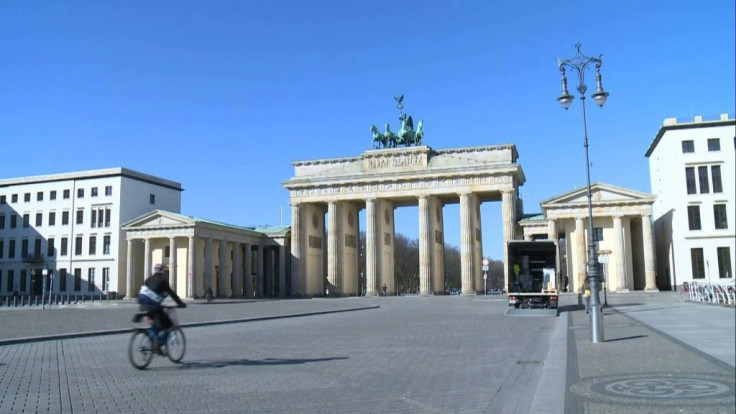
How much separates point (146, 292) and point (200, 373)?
6.22 ft

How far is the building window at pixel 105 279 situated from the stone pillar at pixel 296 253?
896 inches

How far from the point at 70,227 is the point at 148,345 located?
252 ft

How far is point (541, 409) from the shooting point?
319 inches

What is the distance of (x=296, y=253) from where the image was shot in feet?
270

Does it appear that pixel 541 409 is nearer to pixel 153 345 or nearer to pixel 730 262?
pixel 730 262

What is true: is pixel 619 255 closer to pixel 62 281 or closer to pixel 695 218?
pixel 695 218

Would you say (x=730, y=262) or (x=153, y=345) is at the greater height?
(x=730, y=262)

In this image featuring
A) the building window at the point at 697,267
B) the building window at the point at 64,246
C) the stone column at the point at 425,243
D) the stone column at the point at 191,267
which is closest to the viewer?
the building window at the point at 697,267

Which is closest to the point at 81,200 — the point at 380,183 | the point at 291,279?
the point at 291,279

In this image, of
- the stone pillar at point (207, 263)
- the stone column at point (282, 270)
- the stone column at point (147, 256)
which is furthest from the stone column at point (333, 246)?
the stone column at point (147, 256)

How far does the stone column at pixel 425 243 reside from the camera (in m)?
76.9

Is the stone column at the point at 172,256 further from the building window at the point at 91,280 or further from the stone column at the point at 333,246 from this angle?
the stone column at the point at 333,246

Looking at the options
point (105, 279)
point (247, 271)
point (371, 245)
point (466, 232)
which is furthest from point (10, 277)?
point (466, 232)

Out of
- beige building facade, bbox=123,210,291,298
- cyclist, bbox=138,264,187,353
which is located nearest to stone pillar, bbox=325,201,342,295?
beige building facade, bbox=123,210,291,298
